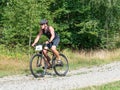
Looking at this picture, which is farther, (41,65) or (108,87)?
(41,65)

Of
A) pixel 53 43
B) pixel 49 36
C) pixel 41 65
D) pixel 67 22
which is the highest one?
pixel 49 36

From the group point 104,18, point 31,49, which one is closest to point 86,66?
point 31,49

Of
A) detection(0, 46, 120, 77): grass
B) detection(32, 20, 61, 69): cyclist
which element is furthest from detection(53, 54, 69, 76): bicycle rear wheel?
detection(0, 46, 120, 77): grass

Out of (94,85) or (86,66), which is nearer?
(94,85)

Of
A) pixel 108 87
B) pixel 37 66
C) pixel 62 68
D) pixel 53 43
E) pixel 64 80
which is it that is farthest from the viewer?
pixel 62 68

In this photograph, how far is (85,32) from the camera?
101ft

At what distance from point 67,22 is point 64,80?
69.3 feet

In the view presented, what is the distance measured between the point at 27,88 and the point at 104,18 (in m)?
20.4

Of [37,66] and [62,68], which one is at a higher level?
[37,66]

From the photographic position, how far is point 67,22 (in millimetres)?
33125

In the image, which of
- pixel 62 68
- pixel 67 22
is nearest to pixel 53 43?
pixel 62 68

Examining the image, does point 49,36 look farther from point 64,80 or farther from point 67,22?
point 67,22

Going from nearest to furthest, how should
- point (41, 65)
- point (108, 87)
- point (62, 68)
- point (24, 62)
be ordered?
point (108, 87), point (41, 65), point (62, 68), point (24, 62)

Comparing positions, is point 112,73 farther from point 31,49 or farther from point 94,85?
point 31,49
